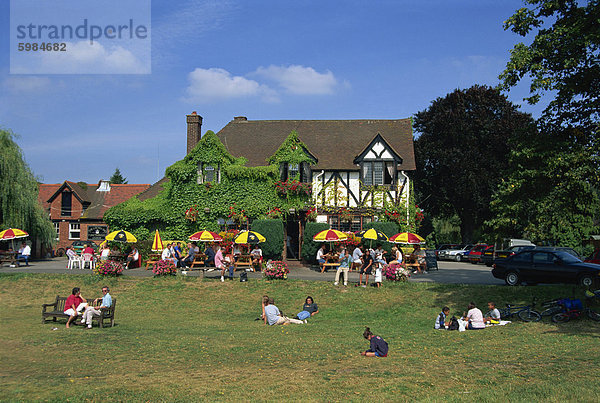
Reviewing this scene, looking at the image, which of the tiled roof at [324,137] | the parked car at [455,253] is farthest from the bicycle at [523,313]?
the parked car at [455,253]

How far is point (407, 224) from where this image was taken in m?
33.5

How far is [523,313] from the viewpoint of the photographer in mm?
16906

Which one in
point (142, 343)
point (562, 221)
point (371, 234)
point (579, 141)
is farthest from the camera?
point (371, 234)

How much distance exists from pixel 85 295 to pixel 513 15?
67.7 feet

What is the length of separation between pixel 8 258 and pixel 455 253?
34152 mm

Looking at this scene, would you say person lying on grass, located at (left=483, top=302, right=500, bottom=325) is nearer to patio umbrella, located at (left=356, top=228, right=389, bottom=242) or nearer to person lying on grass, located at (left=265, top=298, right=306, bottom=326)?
person lying on grass, located at (left=265, top=298, right=306, bottom=326)

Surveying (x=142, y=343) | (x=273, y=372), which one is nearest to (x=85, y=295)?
(x=142, y=343)

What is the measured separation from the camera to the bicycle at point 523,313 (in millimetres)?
16766

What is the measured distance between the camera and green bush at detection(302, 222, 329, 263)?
3114 centimetres

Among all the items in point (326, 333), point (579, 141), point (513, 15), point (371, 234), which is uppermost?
point (513, 15)

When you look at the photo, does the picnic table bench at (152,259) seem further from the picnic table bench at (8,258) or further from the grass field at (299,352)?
the picnic table bench at (8,258)

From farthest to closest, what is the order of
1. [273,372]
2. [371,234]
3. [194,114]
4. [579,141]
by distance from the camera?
[194,114], [371,234], [579,141], [273,372]

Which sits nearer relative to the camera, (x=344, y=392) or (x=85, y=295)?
(x=344, y=392)

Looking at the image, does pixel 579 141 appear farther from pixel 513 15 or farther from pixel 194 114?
pixel 194 114
